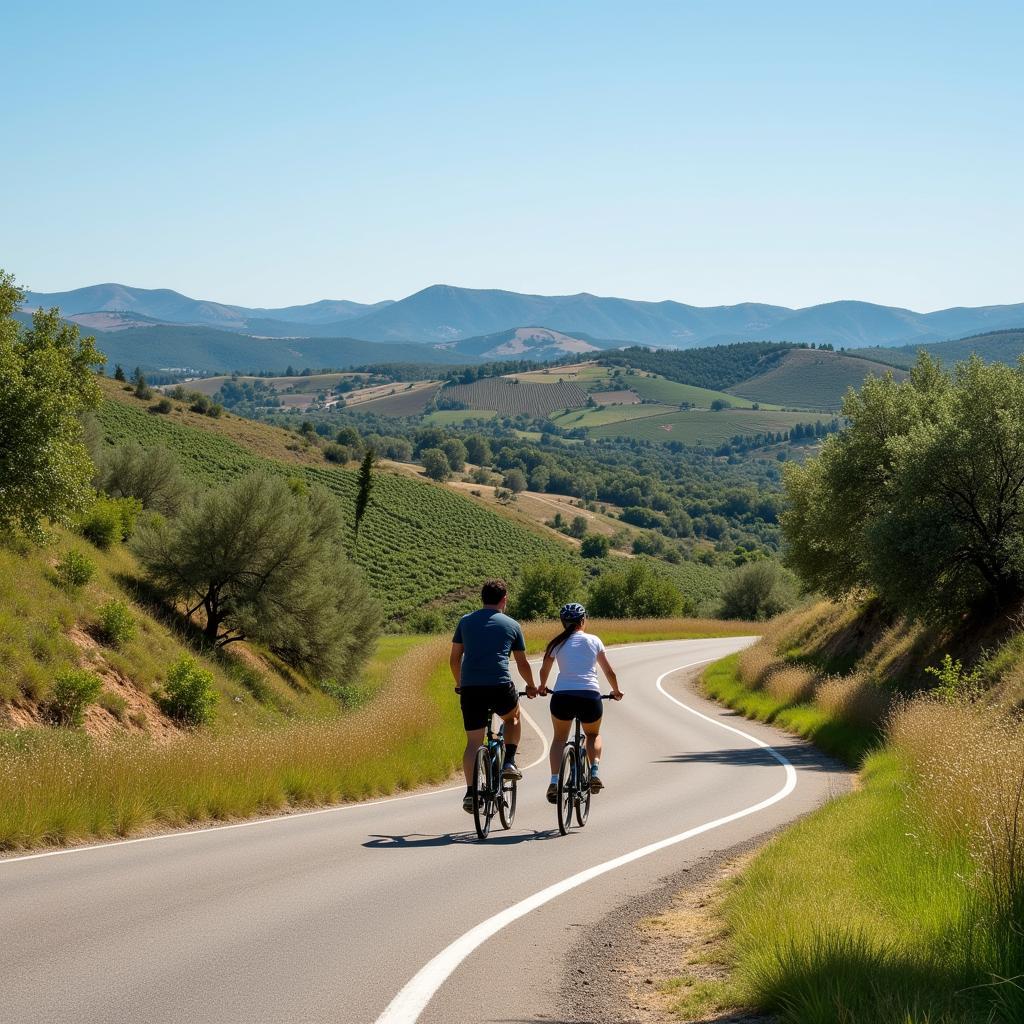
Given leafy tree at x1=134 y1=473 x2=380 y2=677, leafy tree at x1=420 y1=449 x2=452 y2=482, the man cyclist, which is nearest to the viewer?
the man cyclist

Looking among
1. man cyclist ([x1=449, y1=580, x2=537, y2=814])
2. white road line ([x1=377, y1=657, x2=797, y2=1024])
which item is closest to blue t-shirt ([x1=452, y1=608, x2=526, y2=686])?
man cyclist ([x1=449, y1=580, x2=537, y2=814])

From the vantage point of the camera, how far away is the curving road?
5598 millimetres

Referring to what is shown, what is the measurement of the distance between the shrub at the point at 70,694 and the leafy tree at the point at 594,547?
374 feet

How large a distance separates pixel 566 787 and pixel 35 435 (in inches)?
804

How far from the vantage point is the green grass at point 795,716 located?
21891mm

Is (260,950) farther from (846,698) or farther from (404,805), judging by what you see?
(846,698)

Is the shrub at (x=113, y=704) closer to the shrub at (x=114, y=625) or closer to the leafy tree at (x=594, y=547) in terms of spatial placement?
the shrub at (x=114, y=625)

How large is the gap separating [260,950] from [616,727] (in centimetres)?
2342

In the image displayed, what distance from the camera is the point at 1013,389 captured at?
85.4ft

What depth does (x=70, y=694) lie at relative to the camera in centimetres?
2533

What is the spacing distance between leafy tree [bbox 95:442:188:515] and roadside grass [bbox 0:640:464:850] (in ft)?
123

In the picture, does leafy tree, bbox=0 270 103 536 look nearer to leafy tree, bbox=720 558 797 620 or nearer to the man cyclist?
the man cyclist

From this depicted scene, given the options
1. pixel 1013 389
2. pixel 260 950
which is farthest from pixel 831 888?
pixel 1013 389

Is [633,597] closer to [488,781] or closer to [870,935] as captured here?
[488,781]
